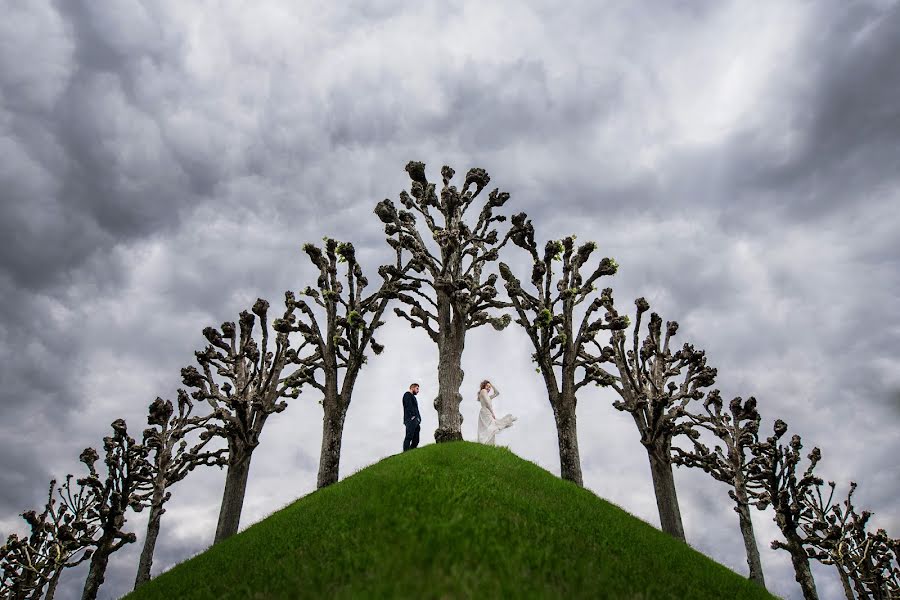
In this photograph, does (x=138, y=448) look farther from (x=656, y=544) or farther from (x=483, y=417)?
(x=656, y=544)

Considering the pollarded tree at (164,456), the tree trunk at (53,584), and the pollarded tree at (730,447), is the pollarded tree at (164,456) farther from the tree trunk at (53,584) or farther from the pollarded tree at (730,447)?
the pollarded tree at (730,447)

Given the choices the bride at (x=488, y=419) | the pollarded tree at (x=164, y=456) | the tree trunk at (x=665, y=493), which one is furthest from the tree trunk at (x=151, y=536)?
the tree trunk at (x=665, y=493)

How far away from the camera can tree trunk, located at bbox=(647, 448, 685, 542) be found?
16703 millimetres

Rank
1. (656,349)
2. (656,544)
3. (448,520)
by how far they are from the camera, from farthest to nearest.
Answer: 1. (656,349)
2. (656,544)
3. (448,520)

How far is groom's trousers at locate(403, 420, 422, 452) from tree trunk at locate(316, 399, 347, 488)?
8.81 feet

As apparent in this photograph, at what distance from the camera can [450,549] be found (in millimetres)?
7113

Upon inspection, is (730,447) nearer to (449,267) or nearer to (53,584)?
(449,267)

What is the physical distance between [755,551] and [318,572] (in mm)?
17404

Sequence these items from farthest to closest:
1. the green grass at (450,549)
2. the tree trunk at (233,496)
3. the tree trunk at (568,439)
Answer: the tree trunk at (568,439) < the tree trunk at (233,496) < the green grass at (450,549)

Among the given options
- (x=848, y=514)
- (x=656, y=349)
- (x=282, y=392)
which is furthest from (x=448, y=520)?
(x=848, y=514)

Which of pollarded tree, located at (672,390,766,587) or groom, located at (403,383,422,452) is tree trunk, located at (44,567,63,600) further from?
pollarded tree, located at (672,390,766,587)

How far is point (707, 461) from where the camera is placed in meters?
20.2

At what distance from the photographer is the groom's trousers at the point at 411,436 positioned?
19422 millimetres

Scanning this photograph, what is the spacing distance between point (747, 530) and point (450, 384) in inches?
478
